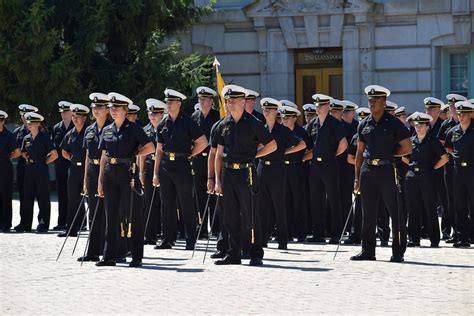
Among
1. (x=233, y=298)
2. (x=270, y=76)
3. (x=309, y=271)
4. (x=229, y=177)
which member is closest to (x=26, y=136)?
(x=229, y=177)

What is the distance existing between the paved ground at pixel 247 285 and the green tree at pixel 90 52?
1221cm

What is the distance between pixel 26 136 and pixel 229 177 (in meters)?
7.01

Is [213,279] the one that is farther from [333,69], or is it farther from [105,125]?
[333,69]

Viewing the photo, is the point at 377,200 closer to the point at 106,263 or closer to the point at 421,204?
the point at 421,204

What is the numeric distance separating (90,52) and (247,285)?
17.3m

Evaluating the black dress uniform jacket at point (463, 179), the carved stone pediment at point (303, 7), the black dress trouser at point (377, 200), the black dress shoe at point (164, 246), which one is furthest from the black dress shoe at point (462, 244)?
the carved stone pediment at point (303, 7)

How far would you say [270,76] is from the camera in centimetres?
3322

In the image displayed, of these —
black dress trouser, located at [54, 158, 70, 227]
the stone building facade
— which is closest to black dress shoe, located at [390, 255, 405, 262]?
black dress trouser, located at [54, 158, 70, 227]

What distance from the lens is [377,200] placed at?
1642cm

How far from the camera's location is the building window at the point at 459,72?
32.2 meters

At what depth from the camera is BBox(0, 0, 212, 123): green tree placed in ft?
96.6

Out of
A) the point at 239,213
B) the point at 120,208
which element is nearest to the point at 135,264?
the point at 120,208

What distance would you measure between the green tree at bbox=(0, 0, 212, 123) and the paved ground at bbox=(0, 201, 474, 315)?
1221 centimetres

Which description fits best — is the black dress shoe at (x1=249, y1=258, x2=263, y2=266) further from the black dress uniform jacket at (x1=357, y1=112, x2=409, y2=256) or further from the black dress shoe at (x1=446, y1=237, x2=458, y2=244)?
the black dress shoe at (x1=446, y1=237, x2=458, y2=244)
